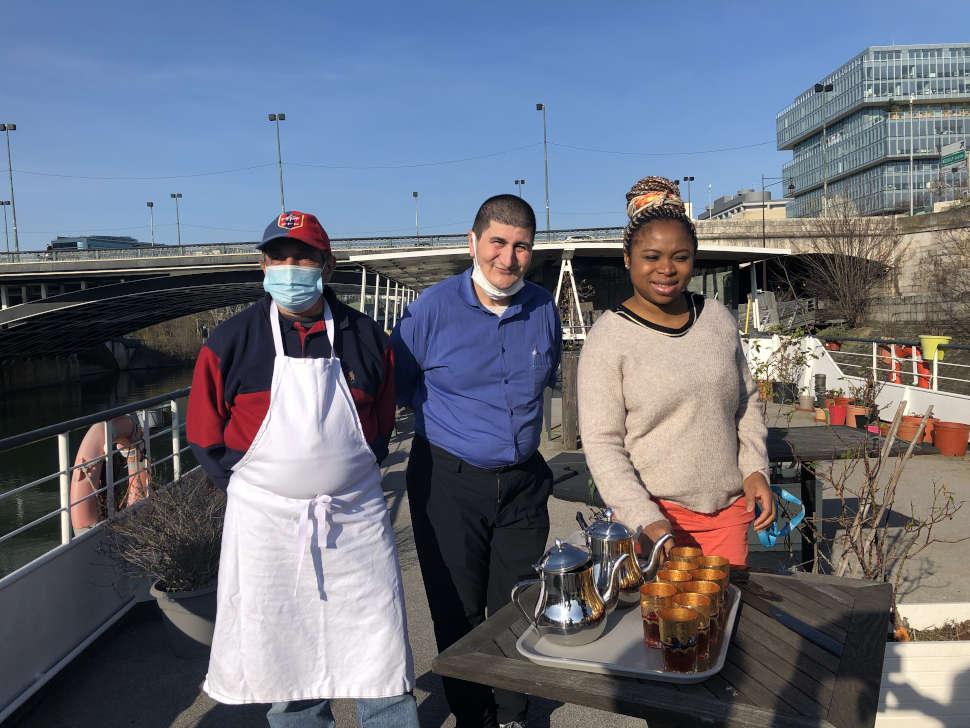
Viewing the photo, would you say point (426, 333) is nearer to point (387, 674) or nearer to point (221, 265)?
point (387, 674)

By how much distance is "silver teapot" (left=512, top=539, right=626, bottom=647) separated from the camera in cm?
173

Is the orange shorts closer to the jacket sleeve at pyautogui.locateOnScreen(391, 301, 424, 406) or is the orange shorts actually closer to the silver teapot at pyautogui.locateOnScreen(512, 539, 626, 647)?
the silver teapot at pyautogui.locateOnScreen(512, 539, 626, 647)

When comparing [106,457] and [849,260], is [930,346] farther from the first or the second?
[849,260]

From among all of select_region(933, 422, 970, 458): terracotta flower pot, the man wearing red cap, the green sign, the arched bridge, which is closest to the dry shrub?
the man wearing red cap

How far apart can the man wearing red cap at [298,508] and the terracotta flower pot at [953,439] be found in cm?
806

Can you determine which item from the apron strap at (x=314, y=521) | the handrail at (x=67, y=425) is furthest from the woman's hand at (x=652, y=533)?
the handrail at (x=67, y=425)

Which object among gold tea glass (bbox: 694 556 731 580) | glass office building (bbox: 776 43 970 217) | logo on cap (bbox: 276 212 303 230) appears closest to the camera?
gold tea glass (bbox: 694 556 731 580)

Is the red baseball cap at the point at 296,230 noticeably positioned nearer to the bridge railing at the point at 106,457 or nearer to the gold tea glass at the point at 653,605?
the bridge railing at the point at 106,457

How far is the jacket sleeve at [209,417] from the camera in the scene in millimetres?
2438

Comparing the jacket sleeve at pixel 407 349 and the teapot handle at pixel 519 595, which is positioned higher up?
the jacket sleeve at pixel 407 349

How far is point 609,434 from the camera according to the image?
7.41ft

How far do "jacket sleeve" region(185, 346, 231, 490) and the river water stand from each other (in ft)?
30.3

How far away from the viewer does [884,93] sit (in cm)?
7938

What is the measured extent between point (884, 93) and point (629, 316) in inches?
3553
